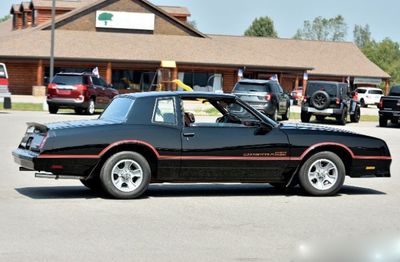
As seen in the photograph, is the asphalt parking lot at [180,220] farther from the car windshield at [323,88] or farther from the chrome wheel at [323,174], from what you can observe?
the car windshield at [323,88]

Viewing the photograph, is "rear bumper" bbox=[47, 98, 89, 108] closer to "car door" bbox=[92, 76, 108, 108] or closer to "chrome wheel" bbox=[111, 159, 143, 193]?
"car door" bbox=[92, 76, 108, 108]

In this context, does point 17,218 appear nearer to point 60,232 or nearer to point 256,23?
point 60,232

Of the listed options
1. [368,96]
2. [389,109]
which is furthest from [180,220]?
[368,96]

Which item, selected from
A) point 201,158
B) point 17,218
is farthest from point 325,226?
point 17,218

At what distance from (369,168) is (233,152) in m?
2.09

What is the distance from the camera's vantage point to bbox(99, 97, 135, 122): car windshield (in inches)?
454

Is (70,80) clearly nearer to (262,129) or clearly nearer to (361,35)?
(262,129)

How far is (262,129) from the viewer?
11.6 m

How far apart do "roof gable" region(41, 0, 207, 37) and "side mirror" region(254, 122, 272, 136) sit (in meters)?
51.2

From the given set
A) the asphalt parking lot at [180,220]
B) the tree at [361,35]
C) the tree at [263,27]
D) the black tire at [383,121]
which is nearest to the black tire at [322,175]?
the asphalt parking lot at [180,220]

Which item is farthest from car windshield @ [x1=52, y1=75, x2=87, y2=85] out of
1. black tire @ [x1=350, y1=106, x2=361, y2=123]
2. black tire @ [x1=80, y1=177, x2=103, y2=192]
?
black tire @ [x1=80, y1=177, x2=103, y2=192]

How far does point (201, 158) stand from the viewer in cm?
1131

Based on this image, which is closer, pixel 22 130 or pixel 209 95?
pixel 209 95

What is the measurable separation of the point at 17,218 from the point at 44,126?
1977 mm
